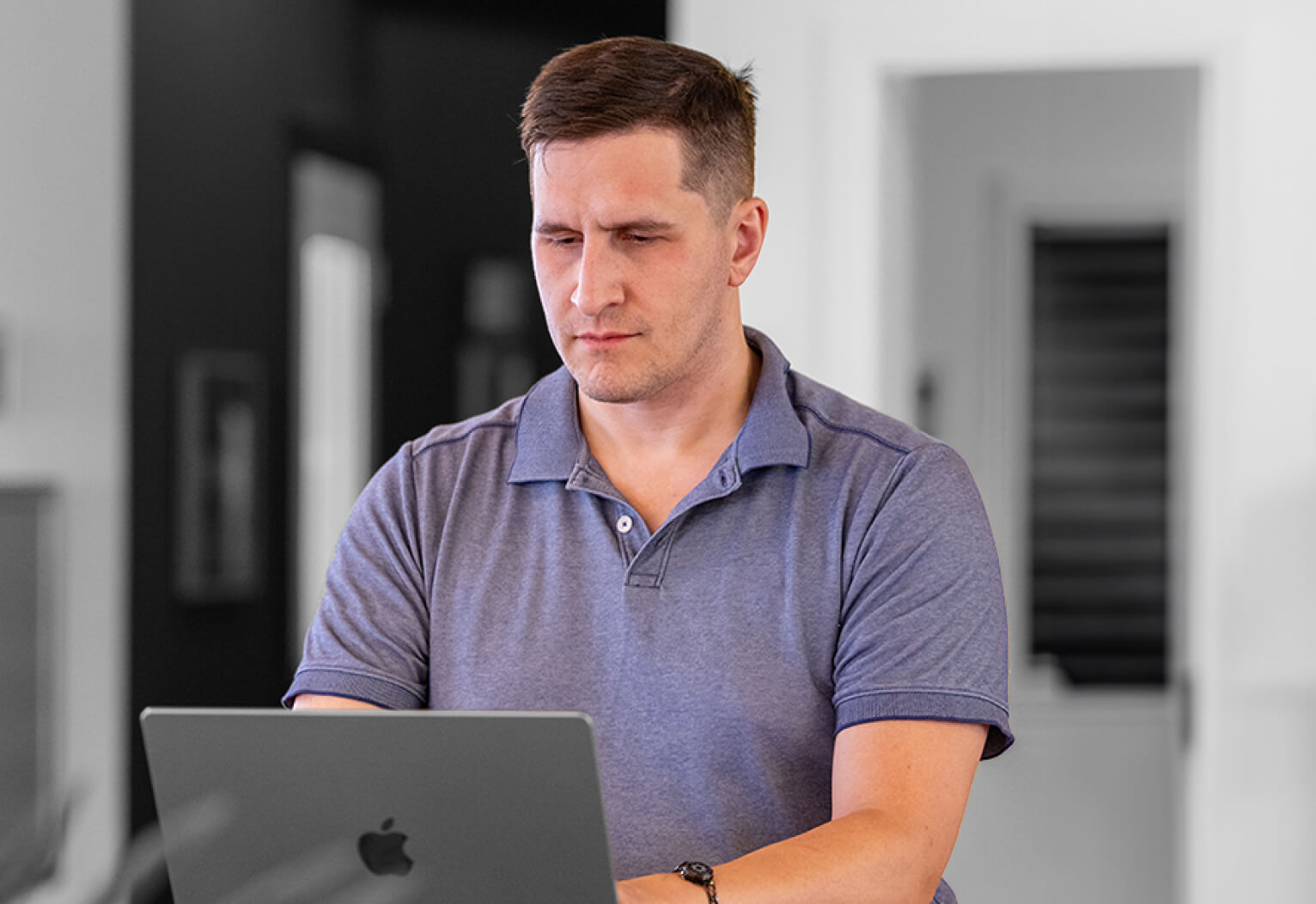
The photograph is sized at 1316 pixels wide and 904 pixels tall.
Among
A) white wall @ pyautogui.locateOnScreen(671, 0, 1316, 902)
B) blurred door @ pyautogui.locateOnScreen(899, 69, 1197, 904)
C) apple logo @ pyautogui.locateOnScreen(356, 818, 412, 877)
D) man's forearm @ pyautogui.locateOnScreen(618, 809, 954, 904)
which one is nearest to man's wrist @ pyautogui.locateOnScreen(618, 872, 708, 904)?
man's forearm @ pyautogui.locateOnScreen(618, 809, 954, 904)

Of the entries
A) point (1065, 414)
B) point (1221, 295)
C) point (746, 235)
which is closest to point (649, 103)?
point (746, 235)

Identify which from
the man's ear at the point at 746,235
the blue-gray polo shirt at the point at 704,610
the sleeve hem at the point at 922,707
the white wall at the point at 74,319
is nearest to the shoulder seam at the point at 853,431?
the blue-gray polo shirt at the point at 704,610

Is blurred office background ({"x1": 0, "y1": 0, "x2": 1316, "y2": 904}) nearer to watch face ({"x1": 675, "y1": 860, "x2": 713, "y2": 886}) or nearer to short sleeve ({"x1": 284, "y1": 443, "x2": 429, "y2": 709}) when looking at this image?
short sleeve ({"x1": 284, "y1": 443, "x2": 429, "y2": 709})

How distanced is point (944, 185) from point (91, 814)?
2809 millimetres

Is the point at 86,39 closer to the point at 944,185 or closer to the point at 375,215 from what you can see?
the point at 375,215

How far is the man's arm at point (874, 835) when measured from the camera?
1.10 metres

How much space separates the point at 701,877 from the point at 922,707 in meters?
0.27

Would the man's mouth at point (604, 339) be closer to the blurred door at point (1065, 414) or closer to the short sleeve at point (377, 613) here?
the short sleeve at point (377, 613)

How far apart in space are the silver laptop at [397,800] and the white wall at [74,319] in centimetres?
180

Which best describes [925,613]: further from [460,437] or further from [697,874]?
[460,437]

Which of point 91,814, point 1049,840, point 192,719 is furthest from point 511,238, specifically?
point 1049,840

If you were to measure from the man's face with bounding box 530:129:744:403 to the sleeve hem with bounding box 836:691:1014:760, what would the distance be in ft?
1.11

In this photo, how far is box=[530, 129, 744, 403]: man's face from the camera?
133 centimetres

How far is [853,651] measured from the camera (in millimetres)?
1301
